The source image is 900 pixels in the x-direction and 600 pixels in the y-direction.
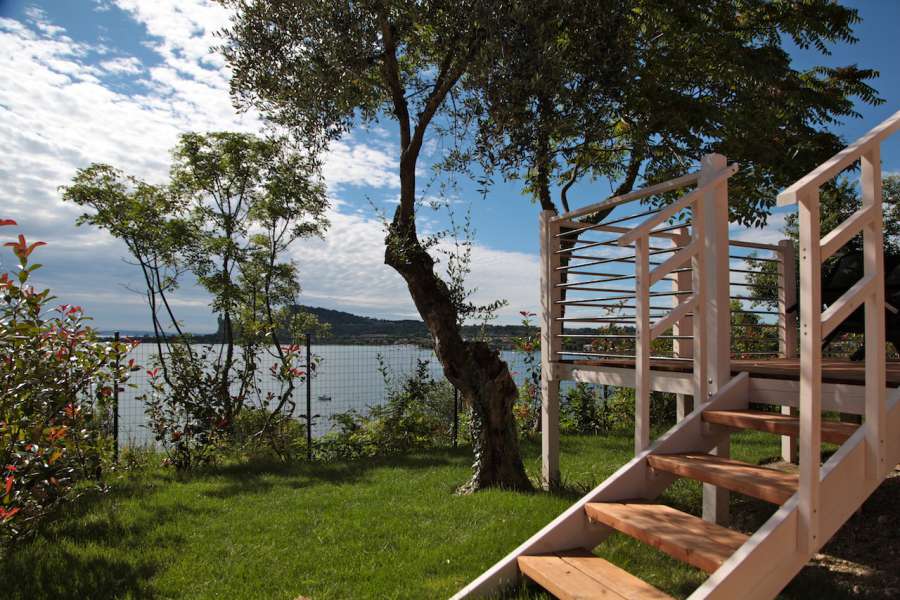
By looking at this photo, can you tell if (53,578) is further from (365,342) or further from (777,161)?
(777,161)

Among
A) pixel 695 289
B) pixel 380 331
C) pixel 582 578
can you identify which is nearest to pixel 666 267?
pixel 695 289

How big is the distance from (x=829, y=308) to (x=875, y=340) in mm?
323

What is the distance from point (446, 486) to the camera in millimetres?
5594

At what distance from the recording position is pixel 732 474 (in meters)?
2.65

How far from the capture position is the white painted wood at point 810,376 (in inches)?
87.7

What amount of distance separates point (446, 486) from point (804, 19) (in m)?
8.24

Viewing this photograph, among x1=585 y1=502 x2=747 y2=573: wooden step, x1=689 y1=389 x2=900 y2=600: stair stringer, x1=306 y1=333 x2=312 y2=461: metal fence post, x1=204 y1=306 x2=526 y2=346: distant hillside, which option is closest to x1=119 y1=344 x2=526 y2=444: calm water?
x1=306 y1=333 x2=312 y2=461: metal fence post

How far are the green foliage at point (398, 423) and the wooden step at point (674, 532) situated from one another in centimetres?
527

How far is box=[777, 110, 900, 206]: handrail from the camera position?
2234mm

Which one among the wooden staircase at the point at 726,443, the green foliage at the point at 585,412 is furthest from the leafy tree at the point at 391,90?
the green foliage at the point at 585,412

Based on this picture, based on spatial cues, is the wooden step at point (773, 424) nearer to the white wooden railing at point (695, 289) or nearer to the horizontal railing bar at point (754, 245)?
the white wooden railing at point (695, 289)

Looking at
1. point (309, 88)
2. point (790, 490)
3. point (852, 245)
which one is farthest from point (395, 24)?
point (852, 245)

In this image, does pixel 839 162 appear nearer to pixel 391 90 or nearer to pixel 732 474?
pixel 732 474

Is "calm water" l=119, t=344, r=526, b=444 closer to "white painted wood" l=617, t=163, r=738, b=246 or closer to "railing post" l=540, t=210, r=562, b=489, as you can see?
"railing post" l=540, t=210, r=562, b=489
